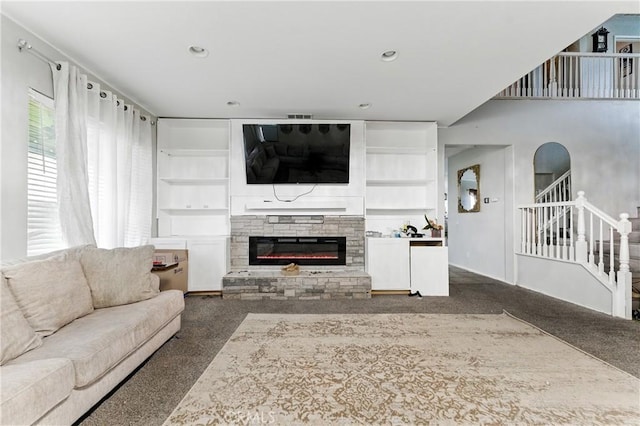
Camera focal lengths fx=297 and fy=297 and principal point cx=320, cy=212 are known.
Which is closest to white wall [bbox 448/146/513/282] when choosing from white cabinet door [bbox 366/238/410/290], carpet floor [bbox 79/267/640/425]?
carpet floor [bbox 79/267/640/425]

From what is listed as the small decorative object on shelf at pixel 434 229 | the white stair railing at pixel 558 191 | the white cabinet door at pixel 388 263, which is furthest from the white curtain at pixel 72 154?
the white stair railing at pixel 558 191

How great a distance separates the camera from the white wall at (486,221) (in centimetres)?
505

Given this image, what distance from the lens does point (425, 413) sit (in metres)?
1.52

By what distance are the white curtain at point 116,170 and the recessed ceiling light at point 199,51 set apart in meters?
1.11

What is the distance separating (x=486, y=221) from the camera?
18.0ft

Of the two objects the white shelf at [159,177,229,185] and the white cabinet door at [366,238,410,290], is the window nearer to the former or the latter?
the white shelf at [159,177,229,185]

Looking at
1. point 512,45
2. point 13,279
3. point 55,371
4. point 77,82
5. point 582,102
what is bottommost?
point 55,371

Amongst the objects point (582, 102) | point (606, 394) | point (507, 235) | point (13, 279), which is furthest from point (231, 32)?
point (582, 102)

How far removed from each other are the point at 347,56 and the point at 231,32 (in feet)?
3.27

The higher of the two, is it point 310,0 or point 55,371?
point 310,0

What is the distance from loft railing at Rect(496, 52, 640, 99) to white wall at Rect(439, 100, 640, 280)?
139 mm

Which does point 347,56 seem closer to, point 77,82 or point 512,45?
point 512,45

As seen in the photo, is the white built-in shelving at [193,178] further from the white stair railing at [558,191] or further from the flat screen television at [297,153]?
the white stair railing at [558,191]

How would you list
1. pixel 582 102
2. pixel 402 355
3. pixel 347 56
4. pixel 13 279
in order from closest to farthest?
pixel 13 279
pixel 402 355
pixel 347 56
pixel 582 102
